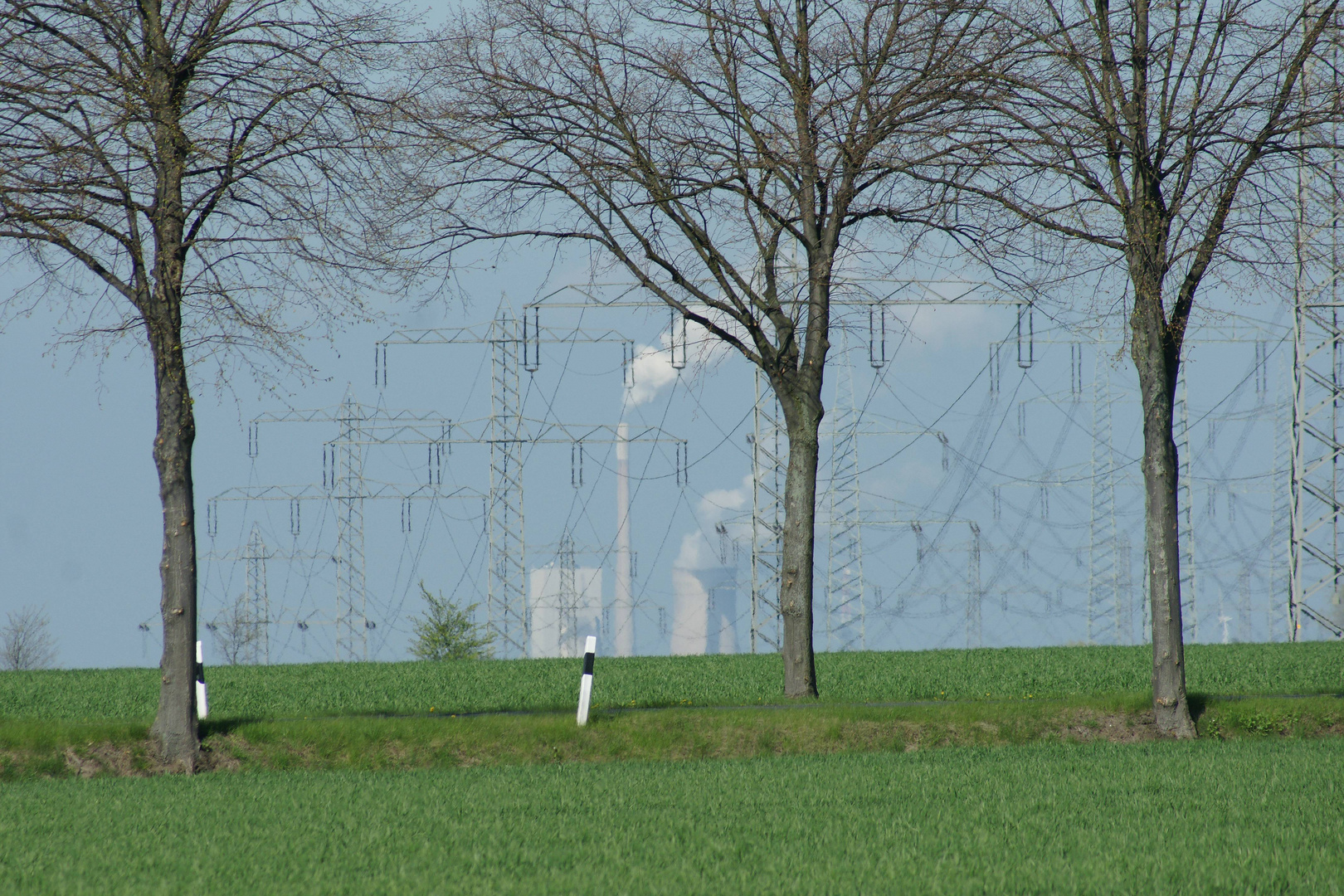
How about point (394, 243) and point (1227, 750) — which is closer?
point (1227, 750)

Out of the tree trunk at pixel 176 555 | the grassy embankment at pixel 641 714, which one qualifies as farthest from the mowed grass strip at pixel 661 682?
the tree trunk at pixel 176 555

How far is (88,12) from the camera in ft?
43.0

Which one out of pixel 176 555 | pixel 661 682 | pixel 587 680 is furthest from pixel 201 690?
pixel 661 682

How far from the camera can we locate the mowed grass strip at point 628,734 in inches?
A: 518

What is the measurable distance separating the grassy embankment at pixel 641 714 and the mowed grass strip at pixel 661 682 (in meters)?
0.07

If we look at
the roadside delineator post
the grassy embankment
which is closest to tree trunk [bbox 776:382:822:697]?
the grassy embankment

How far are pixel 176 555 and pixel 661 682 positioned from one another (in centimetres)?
920

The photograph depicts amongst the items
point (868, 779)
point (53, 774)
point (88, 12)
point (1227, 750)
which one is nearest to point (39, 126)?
point (88, 12)

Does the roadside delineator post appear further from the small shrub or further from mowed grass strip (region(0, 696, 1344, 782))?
the small shrub

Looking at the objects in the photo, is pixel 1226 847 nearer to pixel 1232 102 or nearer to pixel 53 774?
pixel 1232 102

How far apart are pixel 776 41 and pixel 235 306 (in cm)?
823

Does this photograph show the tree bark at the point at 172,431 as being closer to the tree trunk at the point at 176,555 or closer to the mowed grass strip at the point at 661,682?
the tree trunk at the point at 176,555

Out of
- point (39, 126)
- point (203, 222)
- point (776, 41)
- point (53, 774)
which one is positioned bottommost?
point (53, 774)

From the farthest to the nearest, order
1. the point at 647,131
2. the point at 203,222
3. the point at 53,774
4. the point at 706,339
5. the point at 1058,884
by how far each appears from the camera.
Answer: the point at 706,339
the point at 647,131
the point at 203,222
the point at 53,774
the point at 1058,884
